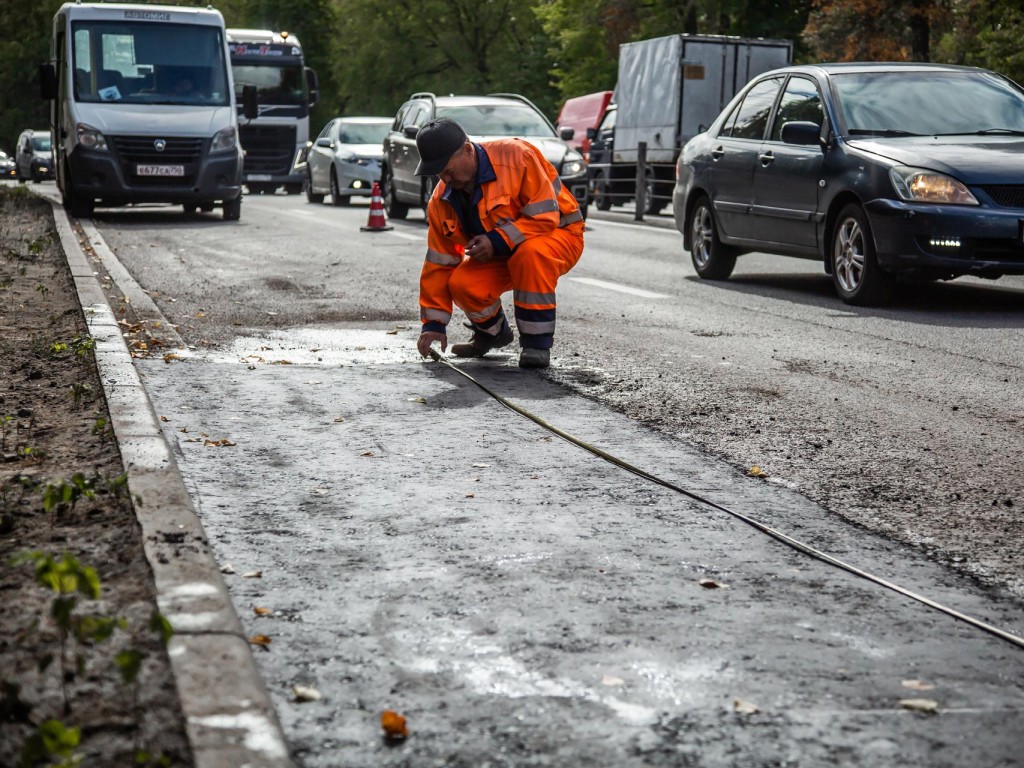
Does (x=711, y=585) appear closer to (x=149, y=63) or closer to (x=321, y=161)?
(x=149, y=63)

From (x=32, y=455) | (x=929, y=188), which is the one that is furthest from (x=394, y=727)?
(x=929, y=188)

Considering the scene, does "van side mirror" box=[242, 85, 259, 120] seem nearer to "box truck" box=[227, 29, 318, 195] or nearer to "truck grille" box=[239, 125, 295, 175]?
"box truck" box=[227, 29, 318, 195]

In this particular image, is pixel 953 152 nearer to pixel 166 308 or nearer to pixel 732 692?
pixel 166 308

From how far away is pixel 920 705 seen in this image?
3.24 meters

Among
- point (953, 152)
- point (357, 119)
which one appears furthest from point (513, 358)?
point (357, 119)

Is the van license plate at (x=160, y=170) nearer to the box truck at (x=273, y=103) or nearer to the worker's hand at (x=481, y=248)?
the box truck at (x=273, y=103)

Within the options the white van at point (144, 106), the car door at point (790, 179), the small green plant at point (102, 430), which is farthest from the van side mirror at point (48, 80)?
the small green plant at point (102, 430)

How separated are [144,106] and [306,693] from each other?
65.1ft

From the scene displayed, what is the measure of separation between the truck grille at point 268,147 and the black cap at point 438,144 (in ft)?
98.1

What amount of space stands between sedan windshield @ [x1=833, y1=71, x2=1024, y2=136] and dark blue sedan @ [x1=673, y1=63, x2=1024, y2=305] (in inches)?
0.5

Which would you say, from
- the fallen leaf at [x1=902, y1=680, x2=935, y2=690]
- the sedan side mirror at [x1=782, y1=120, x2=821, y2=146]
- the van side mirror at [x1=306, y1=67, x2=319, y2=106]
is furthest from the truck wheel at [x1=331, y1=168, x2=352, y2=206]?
the fallen leaf at [x1=902, y1=680, x2=935, y2=690]

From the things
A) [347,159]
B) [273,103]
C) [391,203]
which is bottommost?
[391,203]

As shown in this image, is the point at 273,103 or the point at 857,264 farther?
the point at 273,103

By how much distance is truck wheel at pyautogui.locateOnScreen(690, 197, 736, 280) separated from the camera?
13633 millimetres
